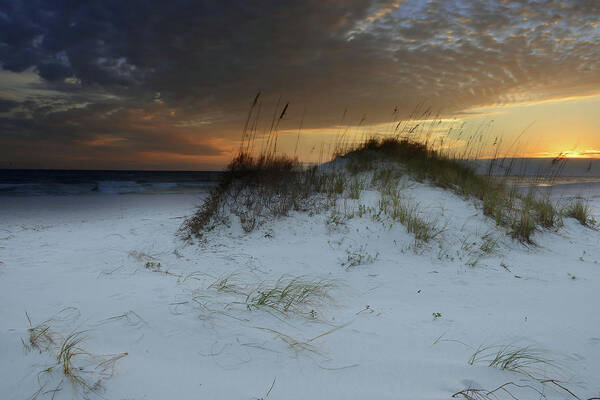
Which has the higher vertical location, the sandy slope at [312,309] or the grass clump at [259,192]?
the grass clump at [259,192]

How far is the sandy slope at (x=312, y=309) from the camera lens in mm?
2117

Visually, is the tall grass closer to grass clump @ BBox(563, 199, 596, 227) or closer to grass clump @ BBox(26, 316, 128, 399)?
grass clump @ BBox(563, 199, 596, 227)

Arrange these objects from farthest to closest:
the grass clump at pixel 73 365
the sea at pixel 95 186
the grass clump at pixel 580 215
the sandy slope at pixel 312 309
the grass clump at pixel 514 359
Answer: the sea at pixel 95 186, the grass clump at pixel 580 215, the grass clump at pixel 514 359, the sandy slope at pixel 312 309, the grass clump at pixel 73 365

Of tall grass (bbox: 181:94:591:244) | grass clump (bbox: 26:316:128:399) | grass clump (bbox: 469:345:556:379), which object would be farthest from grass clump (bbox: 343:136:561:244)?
grass clump (bbox: 26:316:128:399)

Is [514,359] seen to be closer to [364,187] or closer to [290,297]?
[290,297]

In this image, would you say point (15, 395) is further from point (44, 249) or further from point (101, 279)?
point (44, 249)

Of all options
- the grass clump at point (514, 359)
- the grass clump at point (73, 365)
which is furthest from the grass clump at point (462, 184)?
the grass clump at point (73, 365)

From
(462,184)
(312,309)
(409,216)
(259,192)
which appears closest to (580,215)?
(462,184)

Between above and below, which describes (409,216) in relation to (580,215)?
below

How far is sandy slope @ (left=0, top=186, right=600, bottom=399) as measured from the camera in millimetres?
2117

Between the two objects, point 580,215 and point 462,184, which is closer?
point 580,215

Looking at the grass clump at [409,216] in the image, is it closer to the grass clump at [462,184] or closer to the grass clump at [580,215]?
the grass clump at [462,184]

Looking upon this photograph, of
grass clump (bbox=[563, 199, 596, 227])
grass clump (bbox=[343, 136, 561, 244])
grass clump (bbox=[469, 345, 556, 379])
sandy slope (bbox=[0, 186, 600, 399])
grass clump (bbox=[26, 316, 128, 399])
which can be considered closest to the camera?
grass clump (bbox=[26, 316, 128, 399])

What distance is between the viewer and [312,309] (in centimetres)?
318
